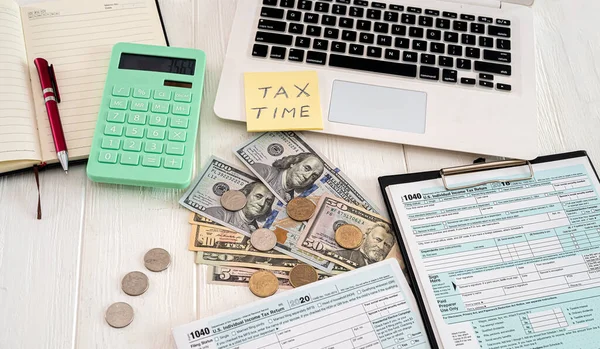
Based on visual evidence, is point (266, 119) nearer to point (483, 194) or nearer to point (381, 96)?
point (381, 96)

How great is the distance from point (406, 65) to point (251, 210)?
28 cm

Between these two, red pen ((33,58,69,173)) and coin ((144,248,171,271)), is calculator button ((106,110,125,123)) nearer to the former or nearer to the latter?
red pen ((33,58,69,173))

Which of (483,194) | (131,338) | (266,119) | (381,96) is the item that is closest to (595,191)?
(483,194)

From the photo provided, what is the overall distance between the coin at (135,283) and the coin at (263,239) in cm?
12

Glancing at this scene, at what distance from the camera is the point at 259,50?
75 cm

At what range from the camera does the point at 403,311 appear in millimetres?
600

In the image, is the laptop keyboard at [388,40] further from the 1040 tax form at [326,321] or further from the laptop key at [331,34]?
the 1040 tax form at [326,321]

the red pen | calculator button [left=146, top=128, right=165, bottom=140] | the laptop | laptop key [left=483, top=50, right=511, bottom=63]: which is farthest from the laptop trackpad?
the red pen

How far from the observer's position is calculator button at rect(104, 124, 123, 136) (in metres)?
0.66

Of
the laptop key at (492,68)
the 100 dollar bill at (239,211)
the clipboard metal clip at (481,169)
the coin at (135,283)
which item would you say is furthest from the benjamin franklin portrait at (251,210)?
the laptop key at (492,68)

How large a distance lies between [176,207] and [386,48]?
0.34 metres

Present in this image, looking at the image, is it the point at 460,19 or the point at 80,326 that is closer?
the point at 80,326

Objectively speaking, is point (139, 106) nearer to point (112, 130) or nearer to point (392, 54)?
point (112, 130)

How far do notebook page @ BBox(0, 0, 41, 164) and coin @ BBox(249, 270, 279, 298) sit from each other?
0.28 metres
